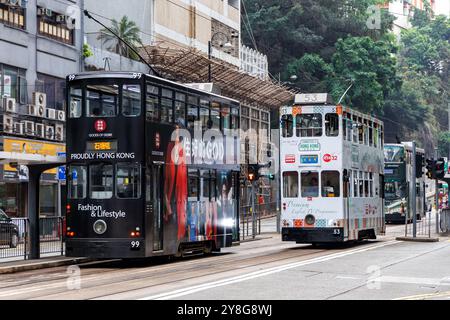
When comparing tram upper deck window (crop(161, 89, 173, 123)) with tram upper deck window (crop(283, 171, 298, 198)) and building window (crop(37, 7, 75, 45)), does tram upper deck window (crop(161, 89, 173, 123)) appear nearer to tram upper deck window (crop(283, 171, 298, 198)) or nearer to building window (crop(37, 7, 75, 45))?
tram upper deck window (crop(283, 171, 298, 198))

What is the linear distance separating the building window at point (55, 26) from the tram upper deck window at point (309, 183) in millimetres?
14919

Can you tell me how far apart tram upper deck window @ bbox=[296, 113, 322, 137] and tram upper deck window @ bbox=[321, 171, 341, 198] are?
126 centimetres

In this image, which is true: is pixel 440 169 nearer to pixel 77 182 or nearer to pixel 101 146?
pixel 101 146

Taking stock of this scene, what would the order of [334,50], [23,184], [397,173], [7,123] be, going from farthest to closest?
[334,50]
[397,173]
[23,184]
[7,123]

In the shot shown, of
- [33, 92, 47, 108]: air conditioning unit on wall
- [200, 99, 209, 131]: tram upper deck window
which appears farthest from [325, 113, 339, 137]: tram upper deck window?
[33, 92, 47, 108]: air conditioning unit on wall

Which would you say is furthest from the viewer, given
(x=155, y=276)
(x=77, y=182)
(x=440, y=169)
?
(x=440, y=169)

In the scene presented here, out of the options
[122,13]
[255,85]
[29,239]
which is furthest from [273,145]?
[29,239]

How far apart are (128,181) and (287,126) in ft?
27.4

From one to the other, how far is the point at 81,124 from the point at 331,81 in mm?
58314

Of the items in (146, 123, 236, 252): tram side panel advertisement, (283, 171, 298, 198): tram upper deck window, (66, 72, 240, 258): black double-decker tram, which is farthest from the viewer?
(283, 171, 298, 198): tram upper deck window

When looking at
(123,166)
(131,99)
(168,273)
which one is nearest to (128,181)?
(123,166)

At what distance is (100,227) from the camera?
22.2 meters

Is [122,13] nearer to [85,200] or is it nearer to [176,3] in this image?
[176,3]

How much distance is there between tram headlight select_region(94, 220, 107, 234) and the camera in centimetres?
2217
